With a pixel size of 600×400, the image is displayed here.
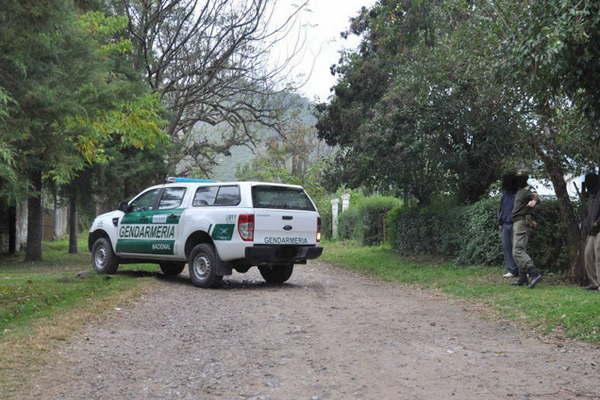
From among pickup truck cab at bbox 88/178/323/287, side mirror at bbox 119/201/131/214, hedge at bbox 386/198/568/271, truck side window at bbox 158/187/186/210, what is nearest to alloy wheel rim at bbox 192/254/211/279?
pickup truck cab at bbox 88/178/323/287

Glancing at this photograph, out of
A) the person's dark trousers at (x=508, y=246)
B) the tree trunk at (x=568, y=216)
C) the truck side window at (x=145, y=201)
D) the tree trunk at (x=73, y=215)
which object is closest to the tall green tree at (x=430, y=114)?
the tree trunk at (x=568, y=216)

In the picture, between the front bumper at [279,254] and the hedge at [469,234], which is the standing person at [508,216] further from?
the front bumper at [279,254]

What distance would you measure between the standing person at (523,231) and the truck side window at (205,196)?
549 centimetres

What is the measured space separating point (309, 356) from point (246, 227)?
17.9 feet

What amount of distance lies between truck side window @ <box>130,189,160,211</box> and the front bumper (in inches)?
120

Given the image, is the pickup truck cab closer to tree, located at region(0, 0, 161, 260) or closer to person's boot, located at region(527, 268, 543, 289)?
tree, located at region(0, 0, 161, 260)

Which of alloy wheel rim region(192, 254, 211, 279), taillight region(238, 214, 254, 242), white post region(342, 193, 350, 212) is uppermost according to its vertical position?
white post region(342, 193, 350, 212)

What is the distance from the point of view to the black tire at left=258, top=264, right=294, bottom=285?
14.0 meters

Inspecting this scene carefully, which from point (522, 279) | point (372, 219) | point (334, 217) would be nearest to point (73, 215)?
point (372, 219)

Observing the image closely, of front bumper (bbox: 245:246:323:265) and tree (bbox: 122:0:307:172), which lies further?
tree (bbox: 122:0:307:172)

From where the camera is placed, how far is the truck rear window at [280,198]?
12.6 meters

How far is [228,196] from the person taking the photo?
1284 cm

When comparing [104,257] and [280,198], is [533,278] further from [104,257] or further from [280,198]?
[104,257]

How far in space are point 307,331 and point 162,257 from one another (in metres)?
6.17
